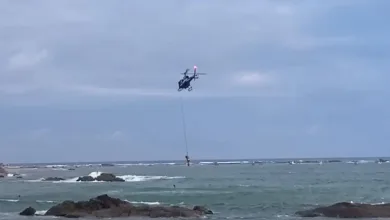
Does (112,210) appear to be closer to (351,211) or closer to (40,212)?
(40,212)

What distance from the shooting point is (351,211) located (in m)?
48.9

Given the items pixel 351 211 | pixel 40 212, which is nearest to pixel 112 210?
pixel 40 212

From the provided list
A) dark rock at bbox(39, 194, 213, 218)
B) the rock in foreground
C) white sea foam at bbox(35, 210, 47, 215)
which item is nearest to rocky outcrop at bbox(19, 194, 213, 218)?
dark rock at bbox(39, 194, 213, 218)

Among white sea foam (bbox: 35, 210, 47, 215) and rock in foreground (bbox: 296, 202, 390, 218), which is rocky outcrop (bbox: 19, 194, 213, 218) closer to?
white sea foam (bbox: 35, 210, 47, 215)

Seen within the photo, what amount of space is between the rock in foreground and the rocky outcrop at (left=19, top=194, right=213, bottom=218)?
301 inches

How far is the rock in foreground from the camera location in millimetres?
48375

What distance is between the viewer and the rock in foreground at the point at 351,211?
48.4m

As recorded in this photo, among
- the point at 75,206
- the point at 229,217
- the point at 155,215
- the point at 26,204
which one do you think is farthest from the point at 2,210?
the point at 229,217

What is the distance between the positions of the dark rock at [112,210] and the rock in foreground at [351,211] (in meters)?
7.65

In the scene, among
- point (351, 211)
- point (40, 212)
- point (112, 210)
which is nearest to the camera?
point (351, 211)

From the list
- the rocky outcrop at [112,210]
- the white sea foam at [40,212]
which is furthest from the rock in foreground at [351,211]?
the white sea foam at [40,212]

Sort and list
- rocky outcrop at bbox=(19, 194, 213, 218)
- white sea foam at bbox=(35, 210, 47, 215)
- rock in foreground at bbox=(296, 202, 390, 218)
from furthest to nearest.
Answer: white sea foam at bbox=(35, 210, 47, 215), rocky outcrop at bbox=(19, 194, 213, 218), rock in foreground at bbox=(296, 202, 390, 218)

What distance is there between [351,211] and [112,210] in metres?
16.7

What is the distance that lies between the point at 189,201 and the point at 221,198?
4151mm
